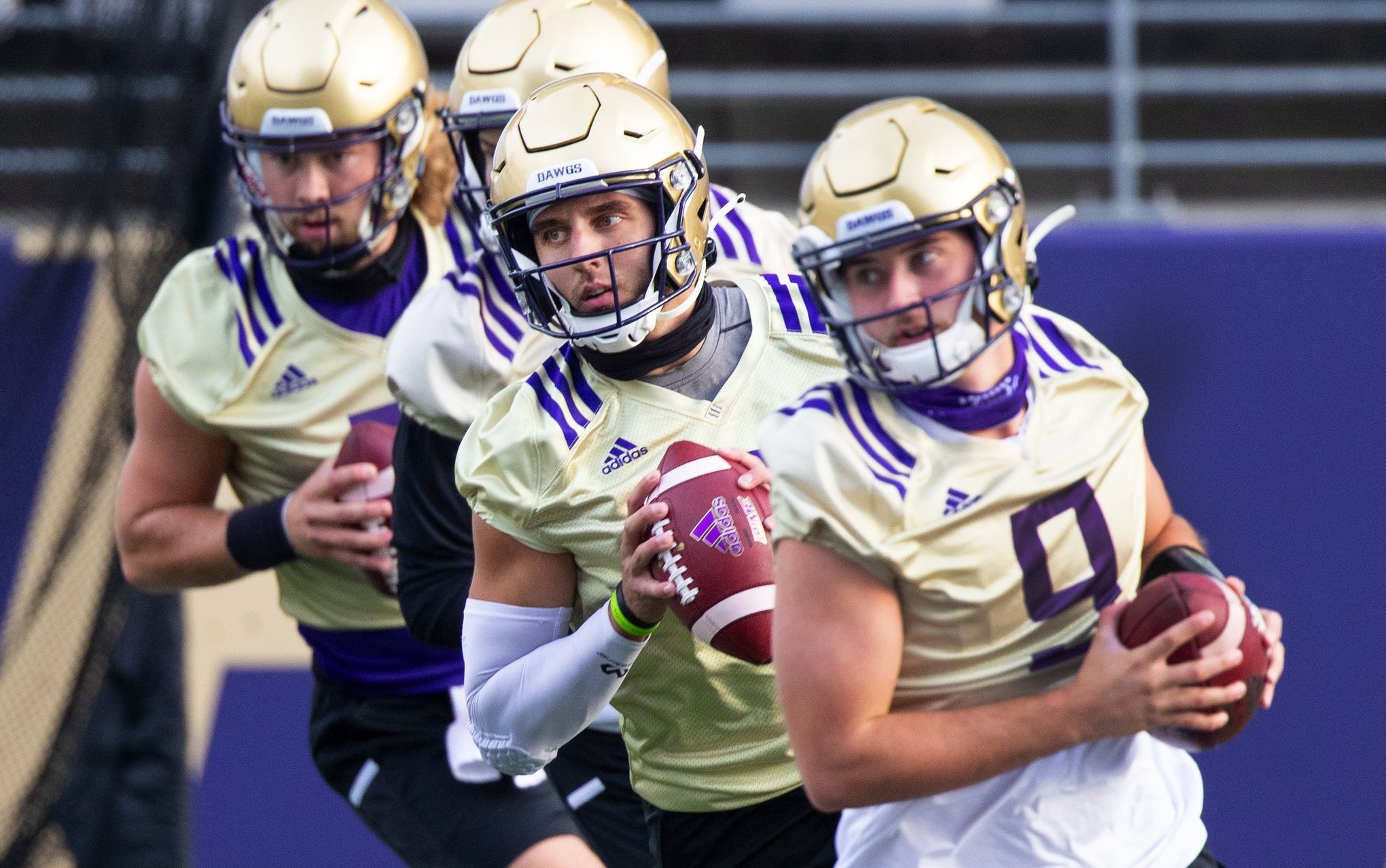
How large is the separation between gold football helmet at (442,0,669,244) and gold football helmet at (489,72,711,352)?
46cm

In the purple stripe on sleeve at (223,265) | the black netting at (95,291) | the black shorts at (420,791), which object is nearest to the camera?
the black shorts at (420,791)

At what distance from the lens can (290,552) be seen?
3.06 m

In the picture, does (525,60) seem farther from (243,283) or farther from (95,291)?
(95,291)

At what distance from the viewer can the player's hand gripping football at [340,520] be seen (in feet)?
9.53

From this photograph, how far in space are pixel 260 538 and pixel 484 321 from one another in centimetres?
65

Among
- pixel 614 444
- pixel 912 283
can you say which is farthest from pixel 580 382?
pixel 912 283

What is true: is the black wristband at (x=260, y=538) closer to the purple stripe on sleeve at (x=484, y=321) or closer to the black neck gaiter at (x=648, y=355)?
the purple stripe on sleeve at (x=484, y=321)

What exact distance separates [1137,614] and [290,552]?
66.3 inches

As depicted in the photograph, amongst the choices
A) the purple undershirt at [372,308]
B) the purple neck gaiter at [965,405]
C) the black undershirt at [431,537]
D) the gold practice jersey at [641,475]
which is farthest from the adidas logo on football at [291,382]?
the purple neck gaiter at [965,405]

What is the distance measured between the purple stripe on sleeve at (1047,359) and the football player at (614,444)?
1.16ft

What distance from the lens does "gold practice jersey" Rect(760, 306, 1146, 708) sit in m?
1.80

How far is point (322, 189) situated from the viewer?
299 centimetres

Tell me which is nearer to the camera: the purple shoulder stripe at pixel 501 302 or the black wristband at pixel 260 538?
the purple shoulder stripe at pixel 501 302

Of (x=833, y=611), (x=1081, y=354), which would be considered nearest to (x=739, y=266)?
(x=1081, y=354)
